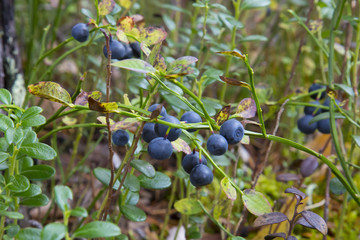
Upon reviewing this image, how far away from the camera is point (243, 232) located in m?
1.39

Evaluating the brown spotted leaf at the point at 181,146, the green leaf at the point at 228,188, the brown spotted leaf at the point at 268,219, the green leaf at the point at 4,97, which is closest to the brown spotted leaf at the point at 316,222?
the brown spotted leaf at the point at 268,219

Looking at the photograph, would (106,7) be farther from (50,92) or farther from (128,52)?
(50,92)

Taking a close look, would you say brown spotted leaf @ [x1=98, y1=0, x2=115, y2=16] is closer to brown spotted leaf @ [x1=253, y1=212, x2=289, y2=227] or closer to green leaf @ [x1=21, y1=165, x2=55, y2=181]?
green leaf @ [x1=21, y1=165, x2=55, y2=181]

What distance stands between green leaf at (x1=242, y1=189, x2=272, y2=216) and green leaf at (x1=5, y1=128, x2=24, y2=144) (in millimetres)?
462

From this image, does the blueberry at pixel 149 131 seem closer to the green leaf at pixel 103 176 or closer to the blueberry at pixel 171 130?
the blueberry at pixel 171 130

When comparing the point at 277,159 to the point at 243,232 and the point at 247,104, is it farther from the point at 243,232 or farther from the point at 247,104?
the point at 247,104

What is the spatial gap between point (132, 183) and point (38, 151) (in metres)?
0.24

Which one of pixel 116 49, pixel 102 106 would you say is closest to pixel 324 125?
pixel 116 49

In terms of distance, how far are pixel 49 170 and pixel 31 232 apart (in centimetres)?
18

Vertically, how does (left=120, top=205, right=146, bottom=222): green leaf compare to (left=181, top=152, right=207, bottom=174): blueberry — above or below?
below

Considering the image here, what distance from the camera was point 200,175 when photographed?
0.81m

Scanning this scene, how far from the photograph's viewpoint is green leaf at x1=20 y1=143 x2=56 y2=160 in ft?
2.53

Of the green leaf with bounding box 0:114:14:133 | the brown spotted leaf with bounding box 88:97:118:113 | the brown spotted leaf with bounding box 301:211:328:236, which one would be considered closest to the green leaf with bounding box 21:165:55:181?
the green leaf with bounding box 0:114:14:133

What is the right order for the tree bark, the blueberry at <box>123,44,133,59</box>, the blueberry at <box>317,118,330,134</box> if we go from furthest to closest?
the tree bark → the blueberry at <box>317,118,330,134</box> → the blueberry at <box>123,44,133,59</box>
